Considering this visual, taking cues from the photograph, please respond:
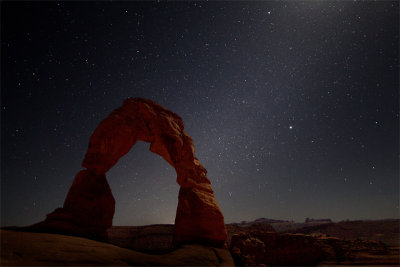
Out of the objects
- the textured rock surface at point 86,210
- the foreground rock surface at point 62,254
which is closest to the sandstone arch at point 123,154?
the textured rock surface at point 86,210

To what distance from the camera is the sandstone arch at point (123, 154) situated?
1128cm

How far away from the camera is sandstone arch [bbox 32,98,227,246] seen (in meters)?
Answer: 11.3

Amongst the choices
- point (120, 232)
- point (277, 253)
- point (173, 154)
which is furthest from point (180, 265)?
point (120, 232)

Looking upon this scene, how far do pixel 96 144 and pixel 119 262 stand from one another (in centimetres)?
873

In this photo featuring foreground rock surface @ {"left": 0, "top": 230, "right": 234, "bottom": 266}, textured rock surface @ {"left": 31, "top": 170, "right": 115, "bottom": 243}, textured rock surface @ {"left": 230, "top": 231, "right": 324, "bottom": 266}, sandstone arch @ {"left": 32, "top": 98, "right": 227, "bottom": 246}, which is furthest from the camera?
textured rock surface @ {"left": 230, "top": 231, "right": 324, "bottom": 266}

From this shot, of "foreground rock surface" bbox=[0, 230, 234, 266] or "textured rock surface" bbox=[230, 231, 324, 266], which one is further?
"textured rock surface" bbox=[230, 231, 324, 266]

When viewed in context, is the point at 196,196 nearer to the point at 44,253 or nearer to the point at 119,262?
the point at 119,262

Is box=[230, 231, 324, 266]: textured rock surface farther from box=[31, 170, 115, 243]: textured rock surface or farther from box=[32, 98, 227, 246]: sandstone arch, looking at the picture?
box=[31, 170, 115, 243]: textured rock surface

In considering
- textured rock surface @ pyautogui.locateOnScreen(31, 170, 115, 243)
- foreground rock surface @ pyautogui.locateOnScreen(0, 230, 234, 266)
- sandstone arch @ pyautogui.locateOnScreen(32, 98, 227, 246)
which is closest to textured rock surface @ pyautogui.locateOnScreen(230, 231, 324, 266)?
sandstone arch @ pyautogui.locateOnScreen(32, 98, 227, 246)

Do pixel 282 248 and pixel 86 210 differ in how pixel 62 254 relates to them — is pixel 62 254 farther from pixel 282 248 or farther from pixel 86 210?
pixel 282 248

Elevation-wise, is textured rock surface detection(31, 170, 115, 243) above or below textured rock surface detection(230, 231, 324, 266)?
above

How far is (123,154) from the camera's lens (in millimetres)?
14297

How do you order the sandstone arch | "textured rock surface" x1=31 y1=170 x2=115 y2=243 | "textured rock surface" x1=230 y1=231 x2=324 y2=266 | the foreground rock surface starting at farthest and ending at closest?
"textured rock surface" x1=230 y1=231 x2=324 y2=266 < the sandstone arch < "textured rock surface" x1=31 y1=170 x2=115 y2=243 < the foreground rock surface

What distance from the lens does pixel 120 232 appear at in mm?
36188
